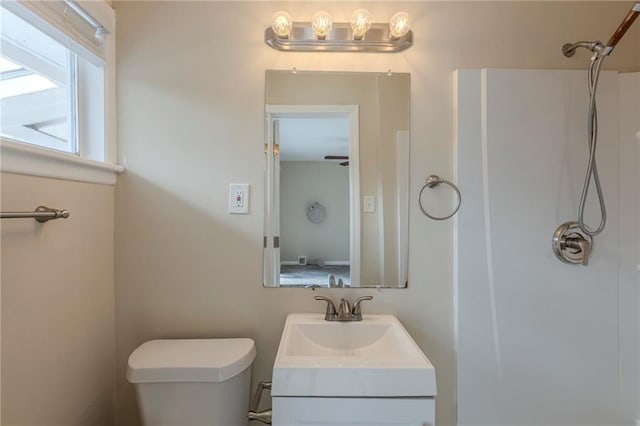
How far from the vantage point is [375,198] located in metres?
1.36

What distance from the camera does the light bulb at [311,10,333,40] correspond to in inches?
49.9

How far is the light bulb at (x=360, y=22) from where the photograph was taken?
1257 mm

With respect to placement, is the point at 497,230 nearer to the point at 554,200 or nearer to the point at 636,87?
the point at 554,200

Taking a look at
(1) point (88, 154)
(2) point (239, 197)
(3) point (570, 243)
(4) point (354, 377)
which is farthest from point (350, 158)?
(1) point (88, 154)

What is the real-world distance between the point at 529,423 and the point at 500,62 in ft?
4.86

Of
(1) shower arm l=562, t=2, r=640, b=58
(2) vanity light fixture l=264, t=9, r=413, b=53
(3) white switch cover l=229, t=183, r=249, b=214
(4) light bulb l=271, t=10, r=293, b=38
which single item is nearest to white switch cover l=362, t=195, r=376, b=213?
(3) white switch cover l=229, t=183, r=249, b=214

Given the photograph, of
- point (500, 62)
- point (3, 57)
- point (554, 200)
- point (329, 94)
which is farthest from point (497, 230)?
point (3, 57)

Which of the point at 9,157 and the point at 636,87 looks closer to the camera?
the point at 9,157

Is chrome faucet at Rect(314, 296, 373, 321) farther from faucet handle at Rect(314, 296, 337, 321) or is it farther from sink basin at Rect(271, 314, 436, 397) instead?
sink basin at Rect(271, 314, 436, 397)

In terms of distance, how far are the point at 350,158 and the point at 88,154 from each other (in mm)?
1047

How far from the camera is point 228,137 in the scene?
1.36 meters

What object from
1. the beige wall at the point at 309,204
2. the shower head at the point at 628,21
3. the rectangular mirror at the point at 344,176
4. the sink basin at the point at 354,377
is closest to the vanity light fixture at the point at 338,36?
the rectangular mirror at the point at 344,176

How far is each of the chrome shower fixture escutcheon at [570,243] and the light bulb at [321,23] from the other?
4.04ft

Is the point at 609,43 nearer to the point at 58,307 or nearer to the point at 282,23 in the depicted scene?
the point at 282,23
